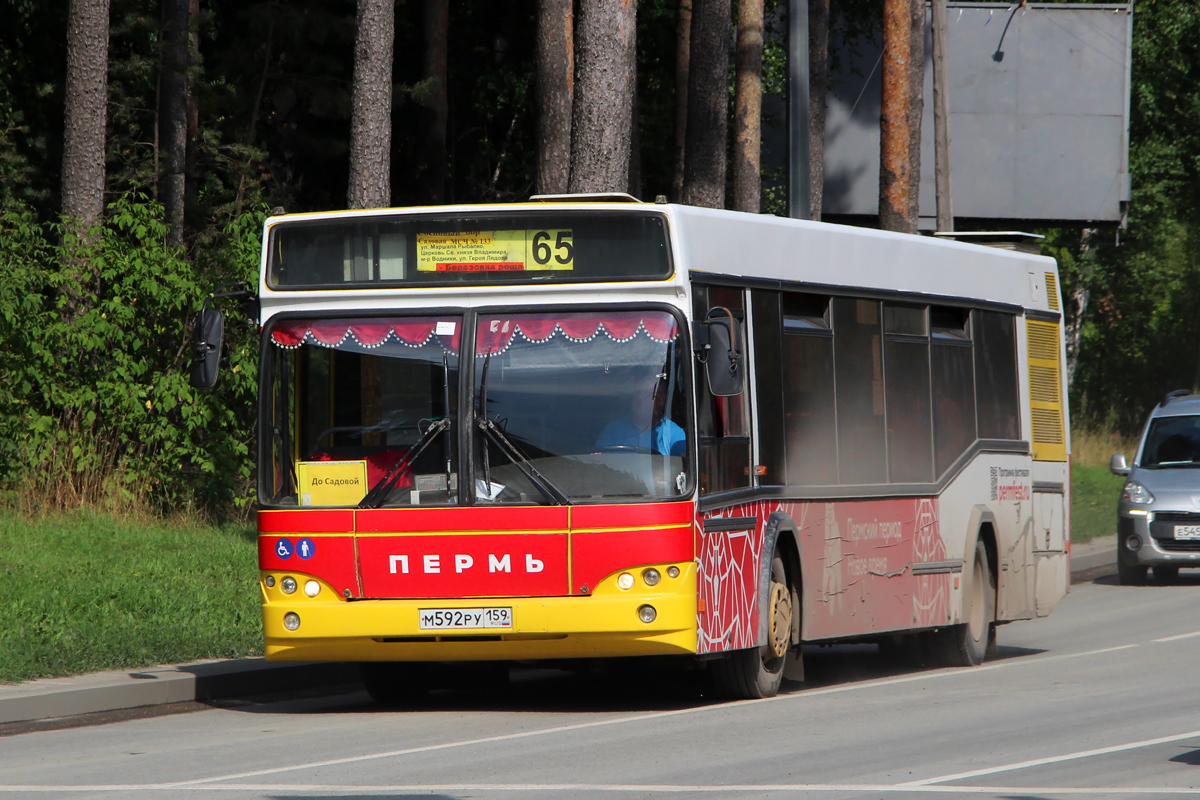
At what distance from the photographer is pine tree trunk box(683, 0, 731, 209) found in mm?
23500

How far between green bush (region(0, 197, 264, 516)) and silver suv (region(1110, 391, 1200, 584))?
10212 millimetres

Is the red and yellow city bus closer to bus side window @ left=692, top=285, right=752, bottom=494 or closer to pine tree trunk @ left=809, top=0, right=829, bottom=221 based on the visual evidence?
bus side window @ left=692, top=285, right=752, bottom=494

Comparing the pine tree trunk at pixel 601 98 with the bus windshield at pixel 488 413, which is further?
the pine tree trunk at pixel 601 98

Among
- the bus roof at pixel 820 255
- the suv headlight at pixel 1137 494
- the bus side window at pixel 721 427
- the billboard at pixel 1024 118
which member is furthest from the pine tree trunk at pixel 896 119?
the bus side window at pixel 721 427

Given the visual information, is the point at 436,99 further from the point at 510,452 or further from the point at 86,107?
the point at 510,452

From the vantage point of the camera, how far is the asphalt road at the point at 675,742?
25.5ft

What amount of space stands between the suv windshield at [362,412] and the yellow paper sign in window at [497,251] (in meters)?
0.36

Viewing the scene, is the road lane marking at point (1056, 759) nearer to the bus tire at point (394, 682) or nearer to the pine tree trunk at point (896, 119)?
the bus tire at point (394, 682)

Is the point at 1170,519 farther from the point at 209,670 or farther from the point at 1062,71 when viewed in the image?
the point at 1062,71

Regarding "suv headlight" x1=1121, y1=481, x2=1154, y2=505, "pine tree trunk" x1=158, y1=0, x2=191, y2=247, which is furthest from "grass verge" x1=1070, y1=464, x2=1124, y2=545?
"pine tree trunk" x1=158, y1=0, x2=191, y2=247

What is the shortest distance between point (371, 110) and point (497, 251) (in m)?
8.96

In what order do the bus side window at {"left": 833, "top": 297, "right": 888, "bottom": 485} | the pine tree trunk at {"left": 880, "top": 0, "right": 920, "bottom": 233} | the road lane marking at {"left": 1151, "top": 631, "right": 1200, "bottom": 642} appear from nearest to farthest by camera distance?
the bus side window at {"left": 833, "top": 297, "right": 888, "bottom": 485} → the road lane marking at {"left": 1151, "top": 631, "right": 1200, "bottom": 642} → the pine tree trunk at {"left": 880, "top": 0, "right": 920, "bottom": 233}

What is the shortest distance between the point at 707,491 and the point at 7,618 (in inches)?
218

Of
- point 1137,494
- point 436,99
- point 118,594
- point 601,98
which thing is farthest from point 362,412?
point 436,99
